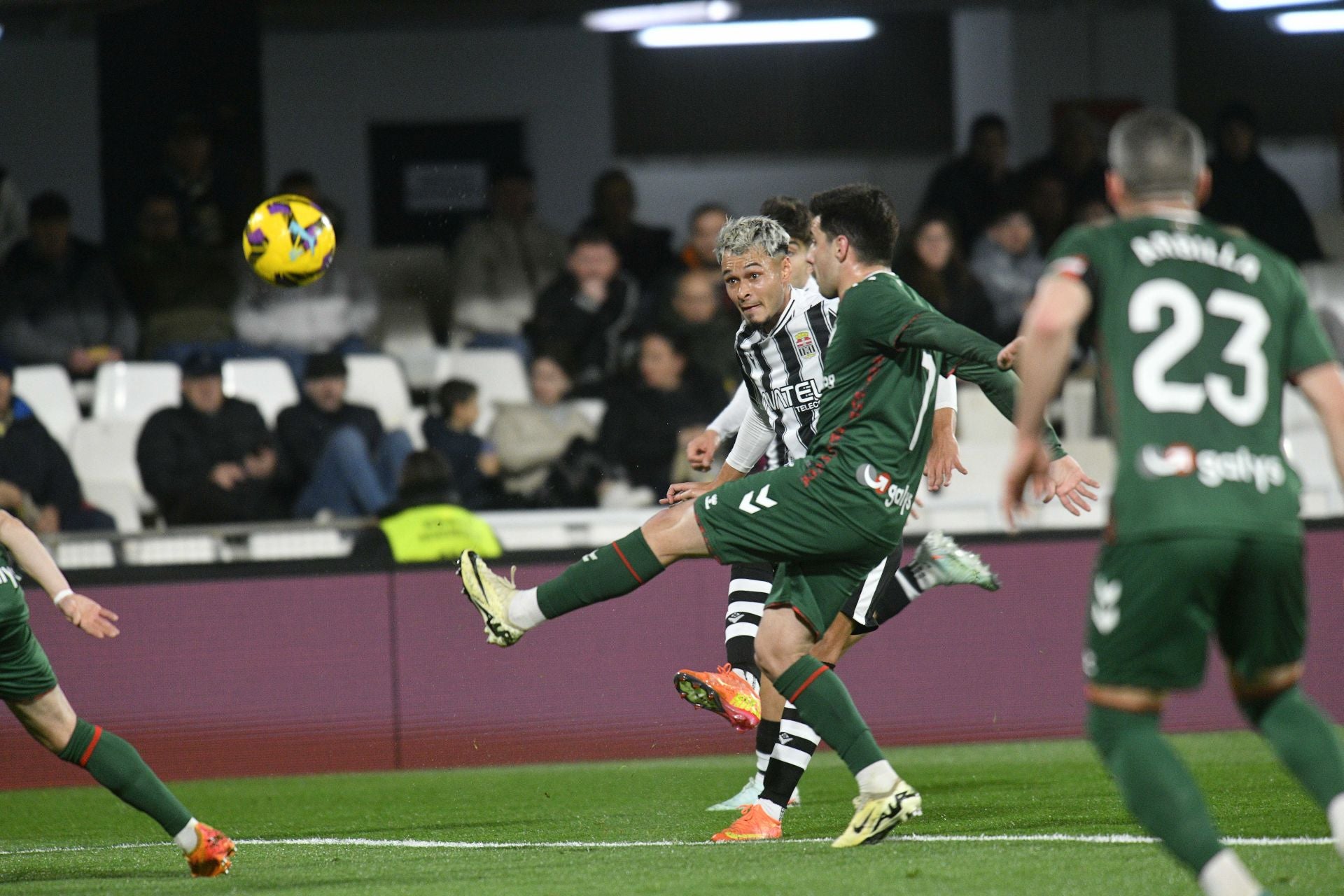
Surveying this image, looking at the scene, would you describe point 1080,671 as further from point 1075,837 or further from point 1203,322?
point 1203,322

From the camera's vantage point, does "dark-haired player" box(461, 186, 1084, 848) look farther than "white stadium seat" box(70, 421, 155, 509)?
No

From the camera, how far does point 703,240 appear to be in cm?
1181

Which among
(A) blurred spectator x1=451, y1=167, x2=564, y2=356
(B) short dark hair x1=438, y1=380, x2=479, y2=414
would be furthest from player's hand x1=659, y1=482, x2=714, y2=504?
(A) blurred spectator x1=451, y1=167, x2=564, y2=356

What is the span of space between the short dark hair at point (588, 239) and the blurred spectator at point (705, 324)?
691 mm

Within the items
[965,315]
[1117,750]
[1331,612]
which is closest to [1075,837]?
[1117,750]

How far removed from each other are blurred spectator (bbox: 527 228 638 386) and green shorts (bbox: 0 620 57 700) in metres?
6.25

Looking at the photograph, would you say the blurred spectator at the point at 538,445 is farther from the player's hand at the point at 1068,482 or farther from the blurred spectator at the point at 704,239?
the player's hand at the point at 1068,482

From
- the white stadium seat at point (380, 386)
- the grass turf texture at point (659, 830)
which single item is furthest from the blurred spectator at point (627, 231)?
Result: the grass turf texture at point (659, 830)

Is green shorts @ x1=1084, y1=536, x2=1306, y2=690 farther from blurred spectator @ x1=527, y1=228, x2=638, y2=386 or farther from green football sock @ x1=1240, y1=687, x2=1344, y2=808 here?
blurred spectator @ x1=527, y1=228, x2=638, y2=386

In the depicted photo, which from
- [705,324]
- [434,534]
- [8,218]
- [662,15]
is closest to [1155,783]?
[434,534]

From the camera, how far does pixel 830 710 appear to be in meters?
5.27

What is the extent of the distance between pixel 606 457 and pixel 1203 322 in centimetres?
716

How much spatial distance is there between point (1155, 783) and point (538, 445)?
733cm

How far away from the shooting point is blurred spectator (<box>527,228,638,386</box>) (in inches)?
459
